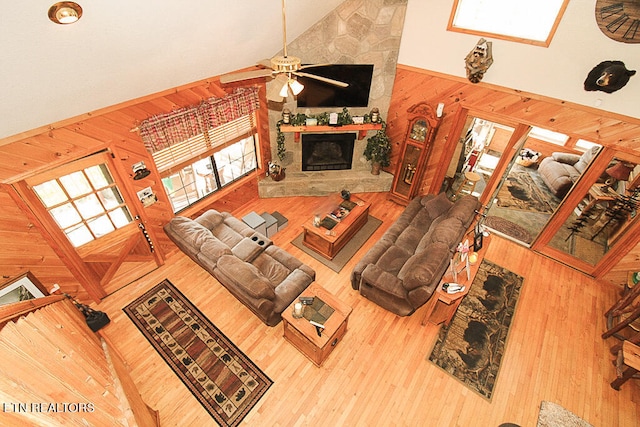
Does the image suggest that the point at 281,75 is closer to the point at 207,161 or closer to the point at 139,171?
the point at 139,171

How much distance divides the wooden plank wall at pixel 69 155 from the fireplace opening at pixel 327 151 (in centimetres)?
228

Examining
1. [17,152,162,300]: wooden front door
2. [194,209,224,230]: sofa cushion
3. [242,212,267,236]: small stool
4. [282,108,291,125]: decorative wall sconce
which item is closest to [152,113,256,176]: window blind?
[282,108,291,125]: decorative wall sconce

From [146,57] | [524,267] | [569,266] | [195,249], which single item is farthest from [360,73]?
[569,266]

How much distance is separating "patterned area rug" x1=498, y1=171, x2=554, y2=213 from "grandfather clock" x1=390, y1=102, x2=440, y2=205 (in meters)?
2.33

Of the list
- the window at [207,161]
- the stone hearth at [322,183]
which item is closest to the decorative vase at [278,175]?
the stone hearth at [322,183]

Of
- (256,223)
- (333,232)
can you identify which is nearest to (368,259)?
(333,232)

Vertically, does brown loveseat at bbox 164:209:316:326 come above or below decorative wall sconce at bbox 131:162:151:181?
below

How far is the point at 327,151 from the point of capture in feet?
22.5

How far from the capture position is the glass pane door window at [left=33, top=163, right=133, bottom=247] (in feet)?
12.8

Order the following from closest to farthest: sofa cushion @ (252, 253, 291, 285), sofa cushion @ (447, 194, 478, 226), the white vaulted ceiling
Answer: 1. the white vaulted ceiling
2. sofa cushion @ (252, 253, 291, 285)
3. sofa cushion @ (447, 194, 478, 226)

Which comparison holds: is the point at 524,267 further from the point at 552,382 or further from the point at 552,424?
the point at 552,424

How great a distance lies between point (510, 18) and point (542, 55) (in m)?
0.76

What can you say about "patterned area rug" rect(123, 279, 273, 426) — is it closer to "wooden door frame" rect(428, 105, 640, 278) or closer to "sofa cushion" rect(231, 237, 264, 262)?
"sofa cushion" rect(231, 237, 264, 262)

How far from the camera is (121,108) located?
152 inches
